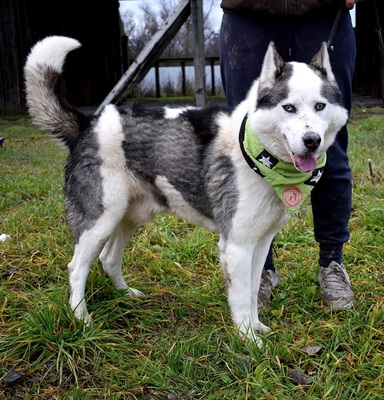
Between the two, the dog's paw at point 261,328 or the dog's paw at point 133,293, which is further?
the dog's paw at point 133,293

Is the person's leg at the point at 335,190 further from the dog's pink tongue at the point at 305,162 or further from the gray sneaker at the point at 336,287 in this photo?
the dog's pink tongue at the point at 305,162

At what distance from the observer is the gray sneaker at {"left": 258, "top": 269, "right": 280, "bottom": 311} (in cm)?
273

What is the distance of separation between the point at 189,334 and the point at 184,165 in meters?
0.79

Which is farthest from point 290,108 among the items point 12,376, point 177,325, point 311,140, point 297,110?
point 12,376

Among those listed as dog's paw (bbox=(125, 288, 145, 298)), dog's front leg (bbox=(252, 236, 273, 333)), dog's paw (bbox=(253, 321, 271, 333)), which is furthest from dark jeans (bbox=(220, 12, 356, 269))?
dog's paw (bbox=(125, 288, 145, 298))

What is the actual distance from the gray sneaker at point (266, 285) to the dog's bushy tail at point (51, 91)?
1219mm

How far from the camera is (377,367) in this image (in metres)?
2.08

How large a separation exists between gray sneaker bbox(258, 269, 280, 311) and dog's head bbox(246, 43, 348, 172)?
84 centimetres

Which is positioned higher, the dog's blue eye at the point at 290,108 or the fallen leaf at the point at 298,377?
the dog's blue eye at the point at 290,108

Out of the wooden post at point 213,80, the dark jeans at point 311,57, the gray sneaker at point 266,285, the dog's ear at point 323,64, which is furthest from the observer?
the wooden post at point 213,80

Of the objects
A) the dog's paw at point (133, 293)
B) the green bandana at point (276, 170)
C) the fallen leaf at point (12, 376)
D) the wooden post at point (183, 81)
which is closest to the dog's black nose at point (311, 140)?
the green bandana at point (276, 170)

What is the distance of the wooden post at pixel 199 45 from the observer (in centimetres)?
668

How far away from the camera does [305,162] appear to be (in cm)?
208

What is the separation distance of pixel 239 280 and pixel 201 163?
564 millimetres
